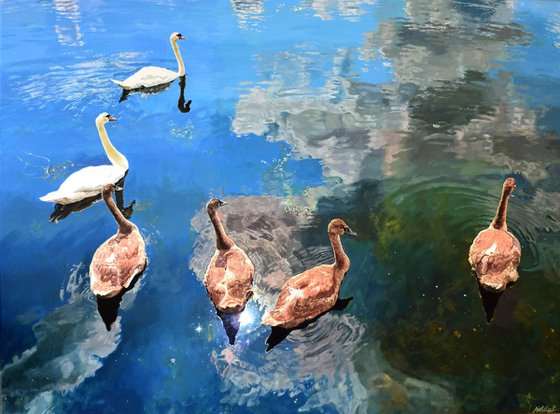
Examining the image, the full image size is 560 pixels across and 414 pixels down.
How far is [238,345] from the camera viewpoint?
16.6 ft

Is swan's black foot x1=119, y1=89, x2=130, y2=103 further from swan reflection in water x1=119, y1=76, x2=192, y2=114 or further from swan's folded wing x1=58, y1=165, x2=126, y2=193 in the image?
swan's folded wing x1=58, y1=165, x2=126, y2=193

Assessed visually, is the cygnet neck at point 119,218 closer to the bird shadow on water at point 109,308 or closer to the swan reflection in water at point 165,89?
the bird shadow on water at point 109,308

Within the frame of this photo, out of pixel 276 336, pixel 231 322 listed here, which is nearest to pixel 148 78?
pixel 231 322

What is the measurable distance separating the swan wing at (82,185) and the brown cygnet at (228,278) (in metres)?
2.75

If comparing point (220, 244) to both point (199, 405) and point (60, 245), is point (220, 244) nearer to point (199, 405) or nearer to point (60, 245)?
point (199, 405)

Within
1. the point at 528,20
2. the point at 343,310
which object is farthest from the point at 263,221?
the point at 528,20

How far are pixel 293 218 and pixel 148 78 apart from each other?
6.90 meters

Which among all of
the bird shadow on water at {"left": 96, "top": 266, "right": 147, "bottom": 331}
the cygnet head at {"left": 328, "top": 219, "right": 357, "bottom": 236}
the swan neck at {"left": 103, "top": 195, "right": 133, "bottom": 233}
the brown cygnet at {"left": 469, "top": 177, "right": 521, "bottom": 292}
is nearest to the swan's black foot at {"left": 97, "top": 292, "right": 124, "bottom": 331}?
the bird shadow on water at {"left": 96, "top": 266, "right": 147, "bottom": 331}

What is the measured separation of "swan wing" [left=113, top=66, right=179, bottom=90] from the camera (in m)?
11.5

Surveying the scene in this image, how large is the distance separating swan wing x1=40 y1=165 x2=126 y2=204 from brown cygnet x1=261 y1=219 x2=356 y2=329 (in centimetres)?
399

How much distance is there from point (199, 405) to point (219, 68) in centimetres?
1077

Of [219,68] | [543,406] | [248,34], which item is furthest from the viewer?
[248,34]

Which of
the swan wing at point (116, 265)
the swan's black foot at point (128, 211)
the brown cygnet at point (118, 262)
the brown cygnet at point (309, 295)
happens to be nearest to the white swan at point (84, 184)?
the swan's black foot at point (128, 211)

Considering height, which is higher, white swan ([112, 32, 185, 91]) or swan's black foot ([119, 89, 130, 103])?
white swan ([112, 32, 185, 91])
